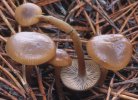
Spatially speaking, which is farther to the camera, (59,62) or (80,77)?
(80,77)

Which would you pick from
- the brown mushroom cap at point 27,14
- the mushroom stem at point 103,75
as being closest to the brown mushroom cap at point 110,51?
the mushroom stem at point 103,75

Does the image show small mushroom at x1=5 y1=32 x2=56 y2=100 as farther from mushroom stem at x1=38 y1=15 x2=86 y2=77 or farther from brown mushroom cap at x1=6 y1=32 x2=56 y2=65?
mushroom stem at x1=38 y1=15 x2=86 y2=77

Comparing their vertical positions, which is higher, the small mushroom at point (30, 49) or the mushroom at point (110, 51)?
the small mushroom at point (30, 49)

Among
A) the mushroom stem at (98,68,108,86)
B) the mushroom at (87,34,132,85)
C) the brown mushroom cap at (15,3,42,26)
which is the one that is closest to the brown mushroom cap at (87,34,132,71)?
the mushroom at (87,34,132,85)

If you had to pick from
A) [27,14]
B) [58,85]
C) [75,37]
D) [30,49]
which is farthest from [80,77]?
[27,14]

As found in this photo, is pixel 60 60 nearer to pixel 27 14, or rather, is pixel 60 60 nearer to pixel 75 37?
pixel 75 37

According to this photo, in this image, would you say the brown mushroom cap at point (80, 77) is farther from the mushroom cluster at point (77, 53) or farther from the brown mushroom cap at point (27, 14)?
the brown mushroom cap at point (27, 14)
